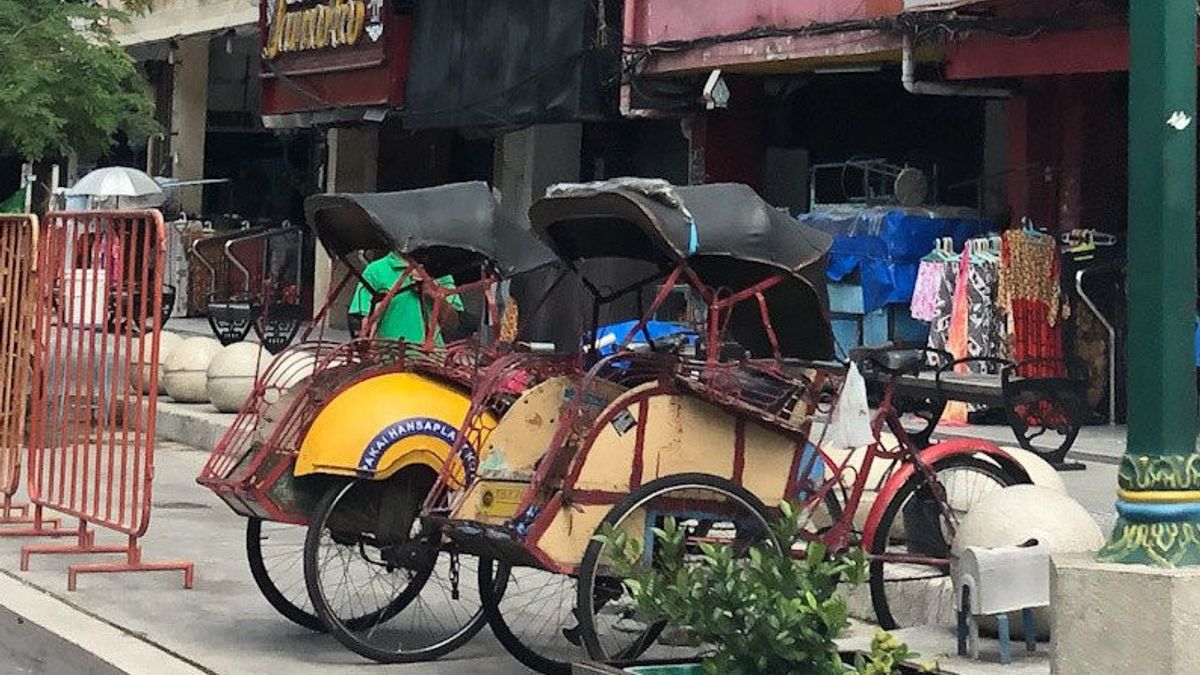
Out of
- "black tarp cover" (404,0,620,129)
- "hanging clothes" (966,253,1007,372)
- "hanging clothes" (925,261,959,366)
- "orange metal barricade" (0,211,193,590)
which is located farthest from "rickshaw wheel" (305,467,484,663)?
"black tarp cover" (404,0,620,129)

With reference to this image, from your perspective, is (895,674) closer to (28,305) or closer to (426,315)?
(426,315)

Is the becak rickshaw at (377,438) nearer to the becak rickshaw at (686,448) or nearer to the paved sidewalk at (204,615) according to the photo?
the paved sidewalk at (204,615)

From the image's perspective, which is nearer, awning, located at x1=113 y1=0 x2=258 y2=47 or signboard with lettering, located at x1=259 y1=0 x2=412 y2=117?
signboard with lettering, located at x1=259 y1=0 x2=412 y2=117

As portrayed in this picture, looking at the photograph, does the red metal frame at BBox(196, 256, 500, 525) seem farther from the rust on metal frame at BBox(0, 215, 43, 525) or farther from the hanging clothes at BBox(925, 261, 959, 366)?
the hanging clothes at BBox(925, 261, 959, 366)

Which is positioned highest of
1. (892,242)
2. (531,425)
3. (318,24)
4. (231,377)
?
(318,24)

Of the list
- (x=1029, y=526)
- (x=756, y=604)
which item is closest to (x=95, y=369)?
(x=1029, y=526)

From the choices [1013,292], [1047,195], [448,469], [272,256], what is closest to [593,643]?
[448,469]

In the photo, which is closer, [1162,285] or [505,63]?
[1162,285]

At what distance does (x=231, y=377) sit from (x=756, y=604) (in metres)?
11.3

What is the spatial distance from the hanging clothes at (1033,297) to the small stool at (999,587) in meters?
9.25

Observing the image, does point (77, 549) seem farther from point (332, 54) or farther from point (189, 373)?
point (332, 54)

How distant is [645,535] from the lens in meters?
7.11

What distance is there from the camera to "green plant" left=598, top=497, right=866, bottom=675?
594 centimetres

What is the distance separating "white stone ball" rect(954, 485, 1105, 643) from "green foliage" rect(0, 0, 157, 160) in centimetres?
1360
